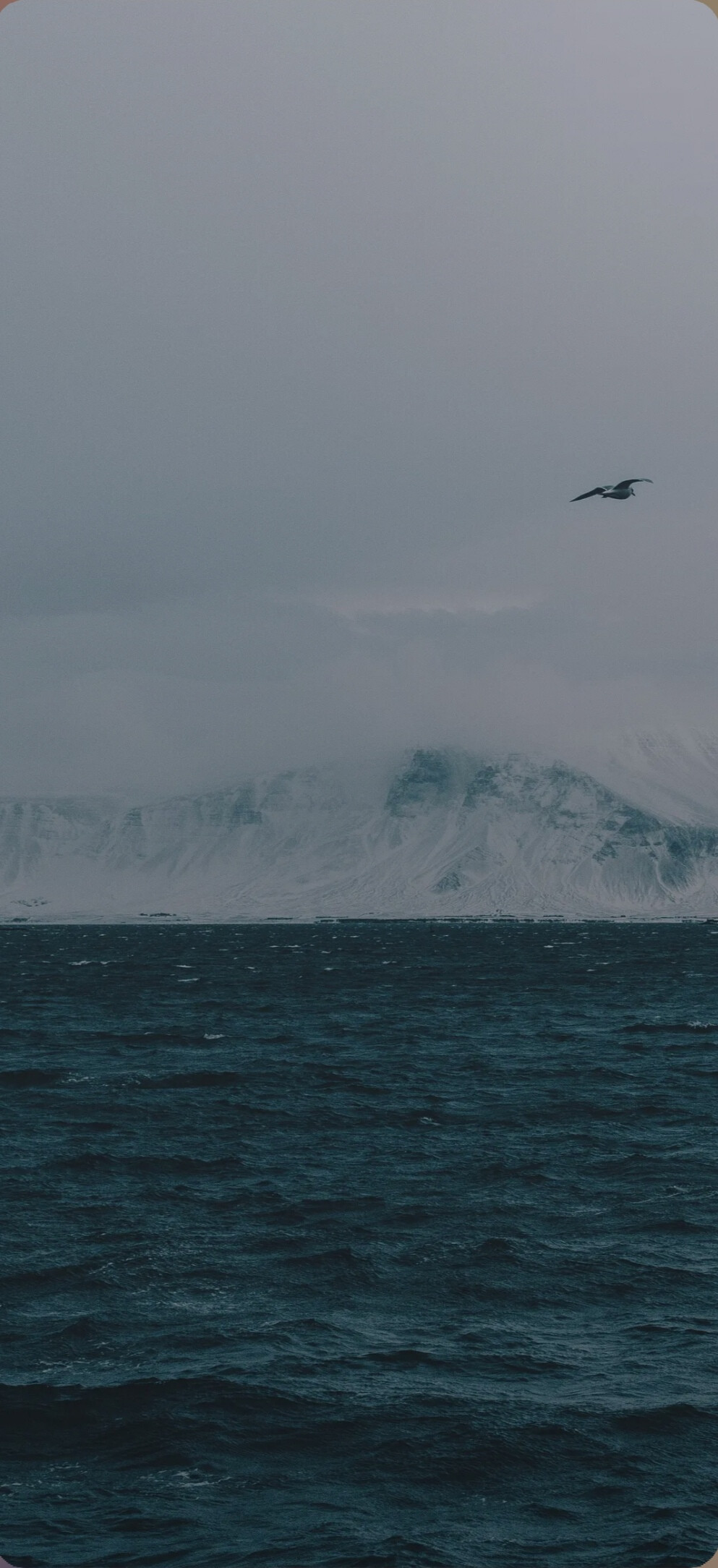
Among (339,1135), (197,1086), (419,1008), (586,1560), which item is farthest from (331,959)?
(586,1560)

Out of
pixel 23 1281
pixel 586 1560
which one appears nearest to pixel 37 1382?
pixel 23 1281

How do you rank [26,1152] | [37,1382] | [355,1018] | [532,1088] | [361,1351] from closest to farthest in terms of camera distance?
1. [37,1382]
2. [361,1351]
3. [26,1152]
4. [532,1088]
5. [355,1018]

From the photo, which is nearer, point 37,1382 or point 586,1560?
point 586,1560

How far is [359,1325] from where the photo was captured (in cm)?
2819

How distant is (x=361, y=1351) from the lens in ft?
87.9

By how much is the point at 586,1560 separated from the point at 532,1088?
41.3 meters

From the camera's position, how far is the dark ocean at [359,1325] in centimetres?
2055

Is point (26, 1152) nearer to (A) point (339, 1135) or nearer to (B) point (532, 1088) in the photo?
(A) point (339, 1135)

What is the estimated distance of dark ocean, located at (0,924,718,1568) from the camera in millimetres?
20547

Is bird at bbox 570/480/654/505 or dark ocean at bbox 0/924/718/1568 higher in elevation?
bird at bbox 570/480/654/505

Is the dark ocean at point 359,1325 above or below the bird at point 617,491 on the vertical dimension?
below

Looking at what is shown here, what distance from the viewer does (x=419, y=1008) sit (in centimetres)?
10419

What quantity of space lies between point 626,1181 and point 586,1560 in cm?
2119

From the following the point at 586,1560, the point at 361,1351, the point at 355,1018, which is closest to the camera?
the point at 586,1560
